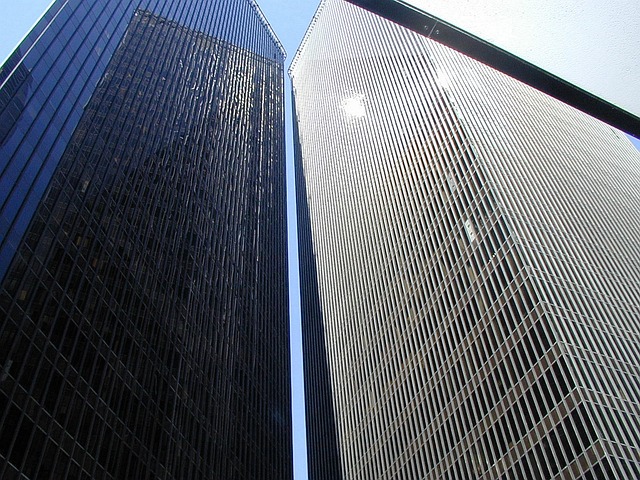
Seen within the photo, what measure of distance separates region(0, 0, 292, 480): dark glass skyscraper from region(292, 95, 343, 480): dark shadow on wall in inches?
410

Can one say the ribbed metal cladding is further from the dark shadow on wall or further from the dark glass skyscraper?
the dark glass skyscraper

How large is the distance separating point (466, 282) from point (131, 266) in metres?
38.5

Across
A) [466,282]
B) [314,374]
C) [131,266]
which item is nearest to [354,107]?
[314,374]

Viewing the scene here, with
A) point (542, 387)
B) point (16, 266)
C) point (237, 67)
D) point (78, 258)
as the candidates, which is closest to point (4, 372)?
point (16, 266)

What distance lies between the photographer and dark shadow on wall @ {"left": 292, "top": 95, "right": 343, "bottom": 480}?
114 m

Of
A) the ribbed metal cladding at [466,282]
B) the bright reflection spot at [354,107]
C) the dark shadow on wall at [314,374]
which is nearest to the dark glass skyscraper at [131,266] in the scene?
the dark shadow on wall at [314,374]

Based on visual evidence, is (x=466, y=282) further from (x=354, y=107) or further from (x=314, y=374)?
(x=354, y=107)

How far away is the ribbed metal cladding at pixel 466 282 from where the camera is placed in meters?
62.4

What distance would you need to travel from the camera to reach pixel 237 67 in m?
→ 144

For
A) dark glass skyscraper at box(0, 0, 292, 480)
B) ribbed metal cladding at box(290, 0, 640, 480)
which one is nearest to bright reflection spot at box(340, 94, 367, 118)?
ribbed metal cladding at box(290, 0, 640, 480)

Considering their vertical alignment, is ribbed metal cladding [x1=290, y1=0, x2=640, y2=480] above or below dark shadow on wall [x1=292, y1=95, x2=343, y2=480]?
above

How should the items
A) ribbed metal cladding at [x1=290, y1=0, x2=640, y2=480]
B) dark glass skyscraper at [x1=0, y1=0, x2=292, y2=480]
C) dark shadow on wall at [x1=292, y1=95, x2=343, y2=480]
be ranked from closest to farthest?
1. dark glass skyscraper at [x1=0, y1=0, x2=292, y2=480]
2. ribbed metal cladding at [x1=290, y1=0, x2=640, y2=480]
3. dark shadow on wall at [x1=292, y1=95, x2=343, y2=480]

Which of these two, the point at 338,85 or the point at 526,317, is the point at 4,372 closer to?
the point at 526,317

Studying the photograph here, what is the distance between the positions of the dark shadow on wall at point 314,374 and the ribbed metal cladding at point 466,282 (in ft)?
2.54
